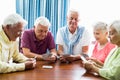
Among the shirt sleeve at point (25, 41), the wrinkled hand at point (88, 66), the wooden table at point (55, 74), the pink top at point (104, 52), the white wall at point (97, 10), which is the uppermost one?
the white wall at point (97, 10)

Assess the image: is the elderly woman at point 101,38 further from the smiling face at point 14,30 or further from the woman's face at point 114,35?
the smiling face at point 14,30

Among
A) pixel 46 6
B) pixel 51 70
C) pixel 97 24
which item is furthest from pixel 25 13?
pixel 51 70

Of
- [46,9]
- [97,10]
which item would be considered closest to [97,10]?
[97,10]

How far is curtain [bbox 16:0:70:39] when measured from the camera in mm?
4309

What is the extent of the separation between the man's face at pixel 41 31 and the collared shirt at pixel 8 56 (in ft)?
1.50

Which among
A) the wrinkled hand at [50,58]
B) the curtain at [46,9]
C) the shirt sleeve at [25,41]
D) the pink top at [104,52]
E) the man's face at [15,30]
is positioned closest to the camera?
the man's face at [15,30]

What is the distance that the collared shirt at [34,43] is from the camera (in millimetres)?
3205

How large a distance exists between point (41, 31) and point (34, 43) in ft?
0.87

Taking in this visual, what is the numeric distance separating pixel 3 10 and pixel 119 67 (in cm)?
298

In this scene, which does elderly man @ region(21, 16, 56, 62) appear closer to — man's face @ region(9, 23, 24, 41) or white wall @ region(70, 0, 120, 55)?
man's face @ region(9, 23, 24, 41)

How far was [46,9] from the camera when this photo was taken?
4344mm

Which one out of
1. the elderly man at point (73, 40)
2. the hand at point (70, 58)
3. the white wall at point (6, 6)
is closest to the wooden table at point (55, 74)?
the hand at point (70, 58)

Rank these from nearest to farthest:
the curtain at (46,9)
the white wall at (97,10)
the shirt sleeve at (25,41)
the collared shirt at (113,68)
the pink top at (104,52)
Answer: the collared shirt at (113,68), the pink top at (104,52), the shirt sleeve at (25,41), the white wall at (97,10), the curtain at (46,9)

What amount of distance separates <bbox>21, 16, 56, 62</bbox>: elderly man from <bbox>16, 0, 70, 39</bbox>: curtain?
108cm
